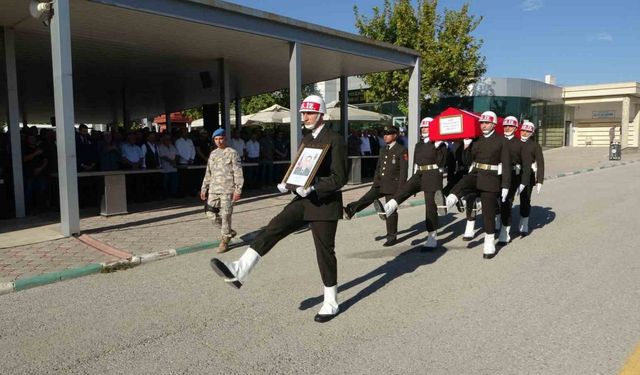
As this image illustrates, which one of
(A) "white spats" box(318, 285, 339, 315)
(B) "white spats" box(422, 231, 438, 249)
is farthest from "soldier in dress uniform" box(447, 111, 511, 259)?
(A) "white spats" box(318, 285, 339, 315)

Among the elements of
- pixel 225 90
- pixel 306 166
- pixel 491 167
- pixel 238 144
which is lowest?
pixel 491 167

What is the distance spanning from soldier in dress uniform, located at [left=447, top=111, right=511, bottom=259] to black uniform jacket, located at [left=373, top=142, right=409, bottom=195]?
1.02 m

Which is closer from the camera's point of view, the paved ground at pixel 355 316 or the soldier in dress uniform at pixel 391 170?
the paved ground at pixel 355 316

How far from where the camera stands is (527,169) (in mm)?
8203

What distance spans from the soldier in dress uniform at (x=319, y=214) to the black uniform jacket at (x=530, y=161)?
4.86 meters

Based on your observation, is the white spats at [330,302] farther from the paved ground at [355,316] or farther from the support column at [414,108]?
the support column at [414,108]

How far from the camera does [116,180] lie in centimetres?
969

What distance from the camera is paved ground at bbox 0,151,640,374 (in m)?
3.65

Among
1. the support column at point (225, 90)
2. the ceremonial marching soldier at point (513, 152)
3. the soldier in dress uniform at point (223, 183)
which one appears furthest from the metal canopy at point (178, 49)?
the ceremonial marching soldier at point (513, 152)

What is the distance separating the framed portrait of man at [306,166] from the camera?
4.28 meters

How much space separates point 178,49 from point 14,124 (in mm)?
4244

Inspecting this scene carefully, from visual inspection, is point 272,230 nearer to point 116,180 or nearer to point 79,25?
point 116,180

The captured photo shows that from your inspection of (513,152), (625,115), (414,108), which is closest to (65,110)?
(513,152)

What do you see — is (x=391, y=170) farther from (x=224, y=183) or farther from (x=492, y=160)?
(x=224, y=183)
